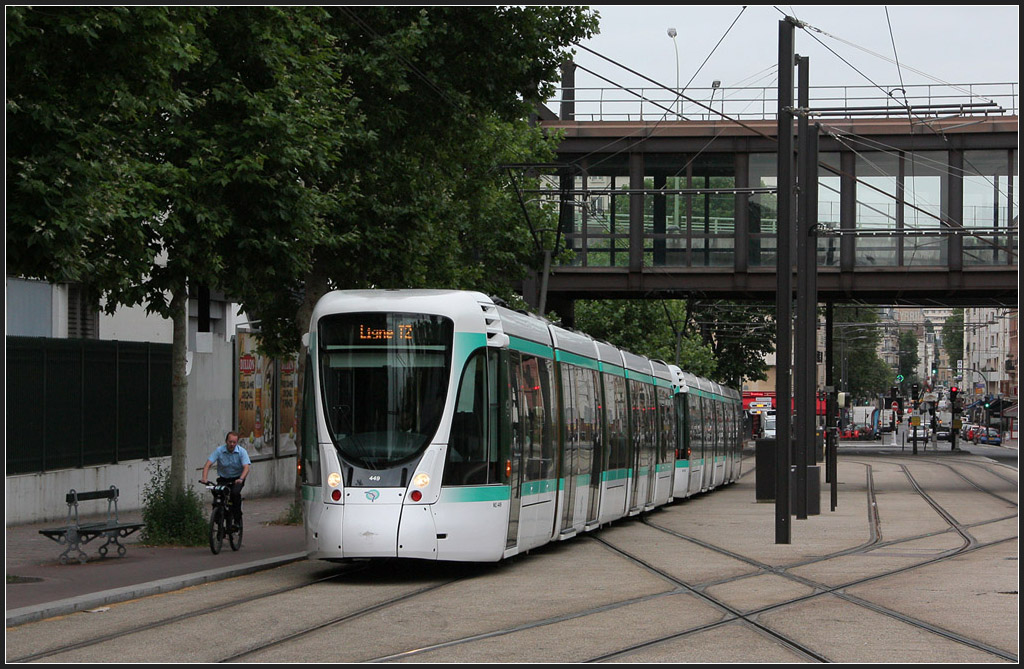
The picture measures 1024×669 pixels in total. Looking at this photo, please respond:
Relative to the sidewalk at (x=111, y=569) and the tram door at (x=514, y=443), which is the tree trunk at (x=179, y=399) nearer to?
the sidewalk at (x=111, y=569)

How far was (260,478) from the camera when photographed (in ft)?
108

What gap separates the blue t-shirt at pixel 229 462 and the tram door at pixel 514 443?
4.07 meters

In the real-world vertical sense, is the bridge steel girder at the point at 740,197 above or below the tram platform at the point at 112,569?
above

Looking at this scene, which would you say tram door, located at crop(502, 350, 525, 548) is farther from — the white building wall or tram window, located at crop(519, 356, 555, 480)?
the white building wall

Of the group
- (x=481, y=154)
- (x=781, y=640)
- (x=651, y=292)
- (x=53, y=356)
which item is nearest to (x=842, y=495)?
(x=651, y=292)

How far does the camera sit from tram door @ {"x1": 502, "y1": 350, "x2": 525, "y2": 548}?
16516 mm

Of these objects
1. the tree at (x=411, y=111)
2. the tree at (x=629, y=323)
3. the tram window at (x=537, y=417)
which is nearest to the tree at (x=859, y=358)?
the tree at (x=629, y=323)

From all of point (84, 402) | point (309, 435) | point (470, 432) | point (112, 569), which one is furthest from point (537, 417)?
point (84, 402)

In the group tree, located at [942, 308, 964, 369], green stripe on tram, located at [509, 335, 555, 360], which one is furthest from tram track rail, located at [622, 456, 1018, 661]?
tree, located at [942, 308, 964, 369]

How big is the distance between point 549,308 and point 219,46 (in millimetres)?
33975

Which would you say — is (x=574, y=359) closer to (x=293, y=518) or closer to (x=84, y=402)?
(x=293, y=518)

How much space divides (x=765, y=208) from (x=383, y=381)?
28.3m

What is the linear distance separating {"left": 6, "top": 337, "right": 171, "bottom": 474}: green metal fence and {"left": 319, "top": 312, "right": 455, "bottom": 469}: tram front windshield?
8.21 metres

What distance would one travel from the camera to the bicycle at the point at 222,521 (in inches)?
724
